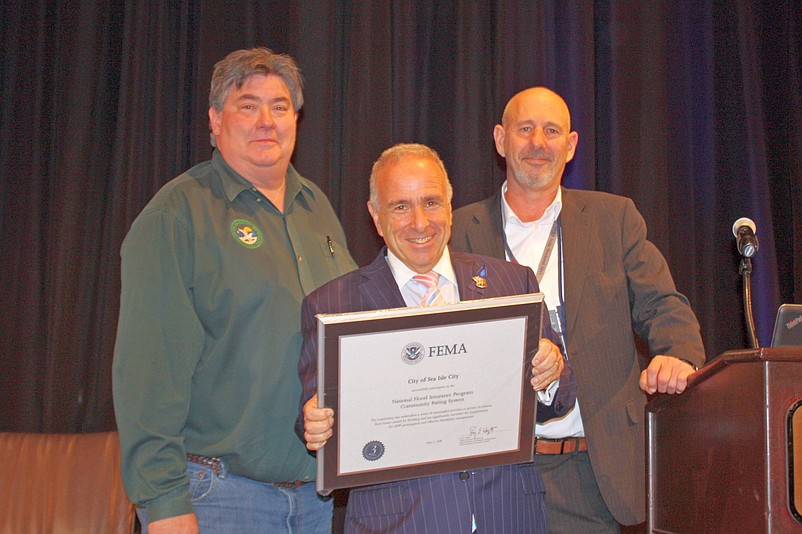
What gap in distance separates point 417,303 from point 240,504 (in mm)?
818

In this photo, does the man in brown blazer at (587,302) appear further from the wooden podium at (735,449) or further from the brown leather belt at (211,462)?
the brown leather belt at (211,462)

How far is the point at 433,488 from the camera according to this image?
2.12 metres

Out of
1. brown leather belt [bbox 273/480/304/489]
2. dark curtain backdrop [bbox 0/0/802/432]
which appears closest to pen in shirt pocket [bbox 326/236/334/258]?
brown leather belt [bbox 273/480/304/489]

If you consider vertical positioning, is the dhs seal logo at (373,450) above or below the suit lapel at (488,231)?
below

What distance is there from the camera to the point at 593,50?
4.59 meters

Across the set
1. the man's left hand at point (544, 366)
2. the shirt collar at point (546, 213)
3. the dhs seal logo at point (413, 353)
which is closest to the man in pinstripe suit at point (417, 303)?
the man's left hand at point (544, 366)

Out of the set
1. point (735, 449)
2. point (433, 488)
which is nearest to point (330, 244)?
point (433, 488)

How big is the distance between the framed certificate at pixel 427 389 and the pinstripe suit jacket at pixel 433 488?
0.08 meters

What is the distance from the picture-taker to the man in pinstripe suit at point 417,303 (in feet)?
6.89

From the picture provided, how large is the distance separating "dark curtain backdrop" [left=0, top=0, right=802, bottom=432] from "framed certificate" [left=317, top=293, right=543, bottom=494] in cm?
216

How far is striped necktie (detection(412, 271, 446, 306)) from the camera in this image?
229 centimetres

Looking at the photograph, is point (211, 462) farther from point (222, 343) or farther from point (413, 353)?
point (413, 353)

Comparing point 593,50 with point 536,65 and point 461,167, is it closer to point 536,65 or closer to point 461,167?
point 536,65

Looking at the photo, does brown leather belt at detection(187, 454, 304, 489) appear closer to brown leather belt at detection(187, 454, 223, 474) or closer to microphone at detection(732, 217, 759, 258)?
brown leather belt at detection(187, 454, 223, 474)
